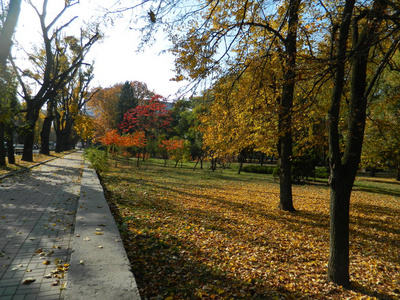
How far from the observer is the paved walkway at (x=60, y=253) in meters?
2.74

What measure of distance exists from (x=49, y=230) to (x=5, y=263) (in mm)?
1365

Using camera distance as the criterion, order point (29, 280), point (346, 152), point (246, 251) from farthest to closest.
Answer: point (246, 251) < point (346, 152) < point (29, 280)

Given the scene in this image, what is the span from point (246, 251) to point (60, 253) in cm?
309

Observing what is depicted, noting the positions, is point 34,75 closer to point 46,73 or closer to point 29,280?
point 46,73

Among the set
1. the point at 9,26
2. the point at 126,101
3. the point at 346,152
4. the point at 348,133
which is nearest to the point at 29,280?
the point at 346,152

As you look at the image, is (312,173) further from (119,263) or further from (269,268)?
(119,263)

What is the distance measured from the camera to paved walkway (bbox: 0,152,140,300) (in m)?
2.74

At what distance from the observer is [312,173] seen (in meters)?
21.2

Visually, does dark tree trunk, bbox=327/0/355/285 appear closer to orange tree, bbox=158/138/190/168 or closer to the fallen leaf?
the fallen leaf

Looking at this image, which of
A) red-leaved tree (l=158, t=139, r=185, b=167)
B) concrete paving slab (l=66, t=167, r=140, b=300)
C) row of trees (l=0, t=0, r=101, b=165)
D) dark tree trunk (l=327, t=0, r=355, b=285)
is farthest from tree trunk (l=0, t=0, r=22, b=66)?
red-leaved tree (l=158, t=139, r=185, b=167)

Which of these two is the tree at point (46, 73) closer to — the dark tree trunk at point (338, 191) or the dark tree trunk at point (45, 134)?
the dark tree trunk at point (45, 134)

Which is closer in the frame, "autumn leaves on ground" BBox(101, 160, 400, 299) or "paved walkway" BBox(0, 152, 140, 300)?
"paved walkway" BBox(0, 152, 140, 300)

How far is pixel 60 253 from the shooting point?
3.78 meters

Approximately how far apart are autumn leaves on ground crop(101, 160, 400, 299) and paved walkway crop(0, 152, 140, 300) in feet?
1.46
